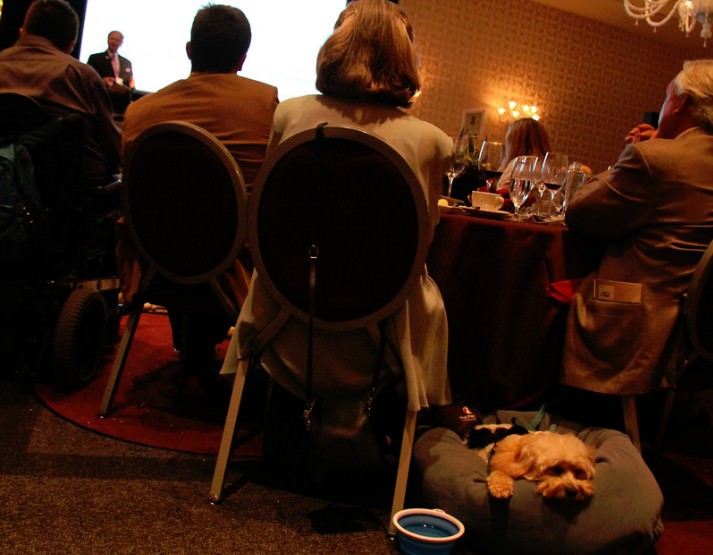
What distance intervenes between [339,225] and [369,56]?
376mm

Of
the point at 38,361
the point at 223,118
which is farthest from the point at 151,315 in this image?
the point at 223,118

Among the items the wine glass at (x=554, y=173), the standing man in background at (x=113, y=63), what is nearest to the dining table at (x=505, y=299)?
the wine glass at (x=554, y=173)

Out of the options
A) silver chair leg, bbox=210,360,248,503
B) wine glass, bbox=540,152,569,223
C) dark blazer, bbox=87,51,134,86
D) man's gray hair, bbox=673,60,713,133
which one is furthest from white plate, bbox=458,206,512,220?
dark blazer, bbox=87,51,134,86

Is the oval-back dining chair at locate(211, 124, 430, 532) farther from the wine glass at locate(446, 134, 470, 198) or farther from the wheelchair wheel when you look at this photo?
the wine glass at locate(446, 134, 470, 198)

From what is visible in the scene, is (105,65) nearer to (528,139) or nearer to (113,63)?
(113,63)

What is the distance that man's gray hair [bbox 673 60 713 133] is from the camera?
1.74 meters

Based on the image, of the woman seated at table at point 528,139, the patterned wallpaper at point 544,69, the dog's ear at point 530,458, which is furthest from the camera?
the patterned wallpaper at point 544,69

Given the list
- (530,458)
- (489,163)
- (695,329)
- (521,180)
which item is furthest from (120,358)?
(489,163)

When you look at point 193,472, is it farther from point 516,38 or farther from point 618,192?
point 516,38

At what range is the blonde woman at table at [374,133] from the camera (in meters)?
1.42

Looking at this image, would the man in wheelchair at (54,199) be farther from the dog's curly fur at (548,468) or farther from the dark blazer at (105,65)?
the dark blazer at (105,65)

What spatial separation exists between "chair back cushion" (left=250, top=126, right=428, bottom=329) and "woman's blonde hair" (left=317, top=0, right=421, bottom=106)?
17 cm

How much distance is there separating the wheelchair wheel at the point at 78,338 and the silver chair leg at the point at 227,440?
776mm

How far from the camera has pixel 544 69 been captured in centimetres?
781
